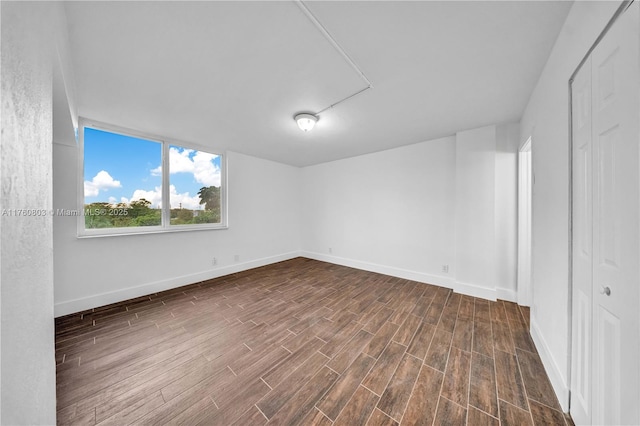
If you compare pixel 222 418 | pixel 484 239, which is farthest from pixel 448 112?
pixel 222 418

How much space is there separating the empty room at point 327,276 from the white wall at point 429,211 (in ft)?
0.12

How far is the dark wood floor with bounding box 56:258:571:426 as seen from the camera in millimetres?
1348

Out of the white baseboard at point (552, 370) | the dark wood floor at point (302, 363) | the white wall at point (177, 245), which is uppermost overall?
the white wall at point (177, 245)

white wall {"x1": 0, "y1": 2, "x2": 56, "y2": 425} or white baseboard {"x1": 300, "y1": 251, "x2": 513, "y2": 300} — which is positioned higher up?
white wall {"x1": 0, "y1": 2, "x2": 56, "y2": 425}

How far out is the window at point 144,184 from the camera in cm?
278

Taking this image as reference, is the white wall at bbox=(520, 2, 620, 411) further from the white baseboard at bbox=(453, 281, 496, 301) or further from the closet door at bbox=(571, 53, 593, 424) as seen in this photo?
the white baseboard at bbox=(453, 281, 496, 301)

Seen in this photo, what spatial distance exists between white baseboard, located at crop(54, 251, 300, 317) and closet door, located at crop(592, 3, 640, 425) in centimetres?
439

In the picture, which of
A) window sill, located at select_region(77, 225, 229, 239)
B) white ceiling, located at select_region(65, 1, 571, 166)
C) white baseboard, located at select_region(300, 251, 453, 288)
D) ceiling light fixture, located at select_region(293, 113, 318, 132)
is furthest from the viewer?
white baseboard, located at select_region(300, 251, 453, 288)

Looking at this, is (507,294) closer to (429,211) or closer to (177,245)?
(429,211)

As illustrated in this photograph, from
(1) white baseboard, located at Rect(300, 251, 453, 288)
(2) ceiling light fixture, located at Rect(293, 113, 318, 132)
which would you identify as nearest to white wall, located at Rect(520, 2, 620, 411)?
(1) white baseboard, located at Rect(300, 251, 453, 288)

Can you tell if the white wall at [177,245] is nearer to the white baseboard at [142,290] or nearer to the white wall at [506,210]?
the white baseboard at [142,290]

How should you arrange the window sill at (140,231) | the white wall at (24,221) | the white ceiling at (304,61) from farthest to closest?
the window sill at (140,231)
the white ceiling at (304,61)
the white wall at (24,221)

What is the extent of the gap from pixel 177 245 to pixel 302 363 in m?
2.88

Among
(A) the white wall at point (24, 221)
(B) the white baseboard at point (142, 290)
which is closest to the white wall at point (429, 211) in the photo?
(B) the white baseboard at point (142, 290)
